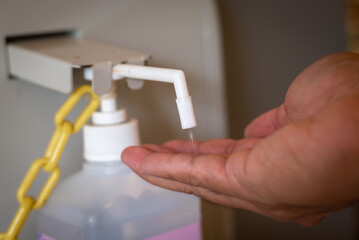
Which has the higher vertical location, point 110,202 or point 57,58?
point 57,58

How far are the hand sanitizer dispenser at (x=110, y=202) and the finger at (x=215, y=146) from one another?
31 mm

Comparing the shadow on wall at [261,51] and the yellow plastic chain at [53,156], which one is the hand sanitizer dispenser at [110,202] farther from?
the shadow on wall at [261,51]

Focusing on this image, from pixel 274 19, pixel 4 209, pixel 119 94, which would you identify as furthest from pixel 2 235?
pixel 274 19

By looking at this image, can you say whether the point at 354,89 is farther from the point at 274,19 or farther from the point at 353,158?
the point at 274,19

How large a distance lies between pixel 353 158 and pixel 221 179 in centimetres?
7

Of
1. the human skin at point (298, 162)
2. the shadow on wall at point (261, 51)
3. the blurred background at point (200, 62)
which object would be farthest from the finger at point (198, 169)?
the shadow on wall at point (261, 51)

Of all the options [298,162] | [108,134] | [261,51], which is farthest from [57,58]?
[261,51]

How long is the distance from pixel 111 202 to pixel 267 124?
13cm

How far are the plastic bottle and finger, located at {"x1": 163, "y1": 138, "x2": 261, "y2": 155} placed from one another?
31 mm

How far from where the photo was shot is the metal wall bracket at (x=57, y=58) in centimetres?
30

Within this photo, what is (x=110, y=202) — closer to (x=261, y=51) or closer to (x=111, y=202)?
(x=111, y=202)

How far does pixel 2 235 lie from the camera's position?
332 mm

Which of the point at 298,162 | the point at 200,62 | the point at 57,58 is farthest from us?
the point at 200,62

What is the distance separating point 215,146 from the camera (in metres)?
0.34
